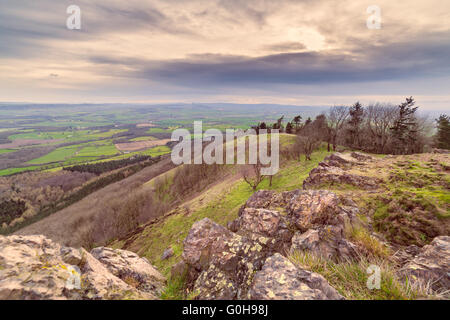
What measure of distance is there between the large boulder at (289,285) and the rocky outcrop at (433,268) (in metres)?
2.36

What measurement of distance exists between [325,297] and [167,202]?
51.4 meters

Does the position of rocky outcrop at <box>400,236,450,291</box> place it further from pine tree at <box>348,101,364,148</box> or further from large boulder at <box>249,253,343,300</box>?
pine tree at <box>348,101,364,148</box>

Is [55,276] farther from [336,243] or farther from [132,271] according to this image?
[336,243]

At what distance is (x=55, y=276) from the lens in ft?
12.8

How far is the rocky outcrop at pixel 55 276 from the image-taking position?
11.6 ft

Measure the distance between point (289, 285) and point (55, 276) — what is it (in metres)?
5.46

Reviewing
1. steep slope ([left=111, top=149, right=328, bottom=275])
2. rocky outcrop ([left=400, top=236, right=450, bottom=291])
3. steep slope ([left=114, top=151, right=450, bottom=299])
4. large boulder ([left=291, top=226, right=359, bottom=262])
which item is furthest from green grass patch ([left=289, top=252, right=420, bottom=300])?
steep slope ([left=111, top=149, right=328, bottom=275])

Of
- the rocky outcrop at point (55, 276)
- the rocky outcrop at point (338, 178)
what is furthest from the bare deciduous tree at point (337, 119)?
the rocky outcrop at point (55, 276)

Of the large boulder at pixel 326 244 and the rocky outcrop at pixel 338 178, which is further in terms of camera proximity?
the rocky outcrop at pixel 338 178

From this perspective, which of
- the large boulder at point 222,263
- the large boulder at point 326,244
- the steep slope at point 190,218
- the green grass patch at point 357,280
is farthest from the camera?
the steep slope at point 190,218

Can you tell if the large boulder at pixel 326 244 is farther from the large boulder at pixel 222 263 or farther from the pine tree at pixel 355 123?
the pine tree at pixel 355 123

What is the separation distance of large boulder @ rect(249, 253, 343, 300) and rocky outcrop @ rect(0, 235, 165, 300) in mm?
3137

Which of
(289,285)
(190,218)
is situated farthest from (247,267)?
(190,218)

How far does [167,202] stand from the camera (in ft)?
165
